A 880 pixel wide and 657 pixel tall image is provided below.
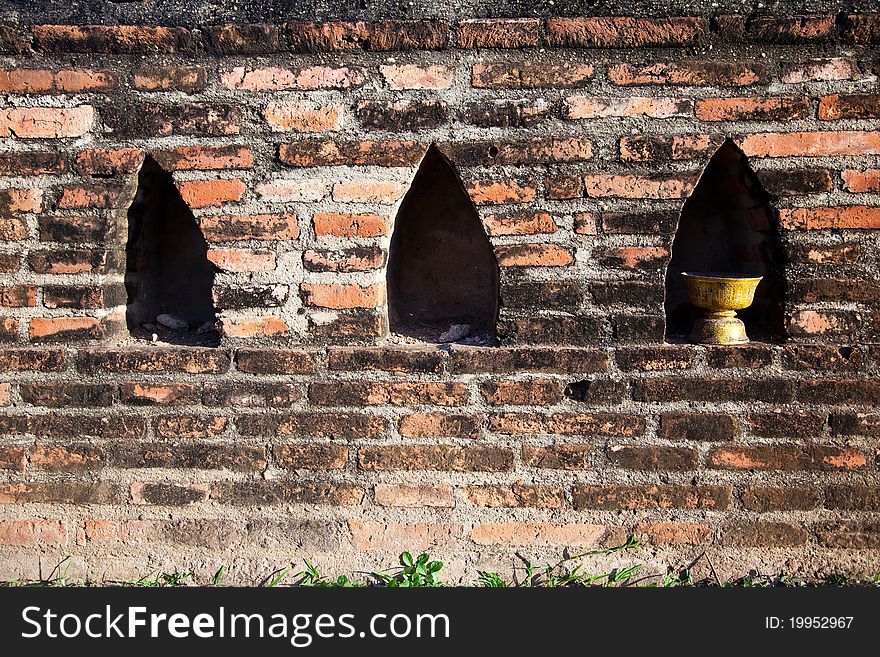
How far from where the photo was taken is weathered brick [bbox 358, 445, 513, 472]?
7.32 feet

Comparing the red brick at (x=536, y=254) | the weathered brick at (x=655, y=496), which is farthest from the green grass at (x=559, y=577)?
the red brick at (x=536, y=254)

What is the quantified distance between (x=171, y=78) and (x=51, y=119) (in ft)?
1.42

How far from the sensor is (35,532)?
2.32 m

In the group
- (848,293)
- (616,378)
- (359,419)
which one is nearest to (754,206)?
(848,293)

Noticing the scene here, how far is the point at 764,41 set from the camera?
6.87 feet

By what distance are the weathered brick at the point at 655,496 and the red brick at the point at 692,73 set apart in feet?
4.40

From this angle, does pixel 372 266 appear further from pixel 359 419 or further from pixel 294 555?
pixel 294 555

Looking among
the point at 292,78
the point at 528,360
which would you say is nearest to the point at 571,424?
the point at 528,360

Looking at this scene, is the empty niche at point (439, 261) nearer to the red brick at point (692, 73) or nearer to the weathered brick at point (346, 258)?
the weathered brick at point (346, 258)

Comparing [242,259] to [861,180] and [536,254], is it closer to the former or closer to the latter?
[536,254]

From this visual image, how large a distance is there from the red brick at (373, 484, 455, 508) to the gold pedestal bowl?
103cm

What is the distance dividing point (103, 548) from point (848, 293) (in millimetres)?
2703

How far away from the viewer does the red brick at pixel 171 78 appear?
7.08 feet

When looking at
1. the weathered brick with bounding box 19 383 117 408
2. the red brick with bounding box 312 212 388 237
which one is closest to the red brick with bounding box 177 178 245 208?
the red brick with bounding box 312 212 388 237
